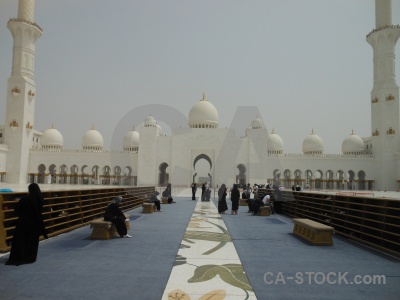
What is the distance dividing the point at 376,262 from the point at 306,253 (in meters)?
1.16

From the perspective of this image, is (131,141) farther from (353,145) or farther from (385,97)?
(385,97)

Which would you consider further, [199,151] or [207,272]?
[199,151]

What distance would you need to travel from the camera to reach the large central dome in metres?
43.4

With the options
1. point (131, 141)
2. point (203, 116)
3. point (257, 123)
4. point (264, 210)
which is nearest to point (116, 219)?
point (264, 210)

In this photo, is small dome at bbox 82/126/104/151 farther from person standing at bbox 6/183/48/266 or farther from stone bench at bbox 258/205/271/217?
person standing at bbox 6/183/48/266

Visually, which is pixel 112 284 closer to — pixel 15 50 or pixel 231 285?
pixel 231 285

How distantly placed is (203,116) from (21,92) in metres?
21.7

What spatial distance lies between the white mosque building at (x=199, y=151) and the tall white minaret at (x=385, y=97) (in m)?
0.11

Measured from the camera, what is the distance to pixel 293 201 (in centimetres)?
1277

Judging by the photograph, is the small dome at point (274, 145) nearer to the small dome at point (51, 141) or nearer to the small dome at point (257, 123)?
the small dome at point (257, 123)

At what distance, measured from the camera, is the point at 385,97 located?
40031 millimetres

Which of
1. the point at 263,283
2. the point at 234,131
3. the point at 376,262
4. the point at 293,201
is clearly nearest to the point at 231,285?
the point at 263,283

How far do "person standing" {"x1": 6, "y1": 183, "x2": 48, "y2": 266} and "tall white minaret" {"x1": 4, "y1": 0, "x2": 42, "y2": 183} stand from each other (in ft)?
123

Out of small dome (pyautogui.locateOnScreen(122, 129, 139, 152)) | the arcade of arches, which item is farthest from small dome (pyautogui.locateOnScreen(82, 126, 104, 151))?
small dome (pyautogui.locateOnScreen(122, 129, 139, 152))
